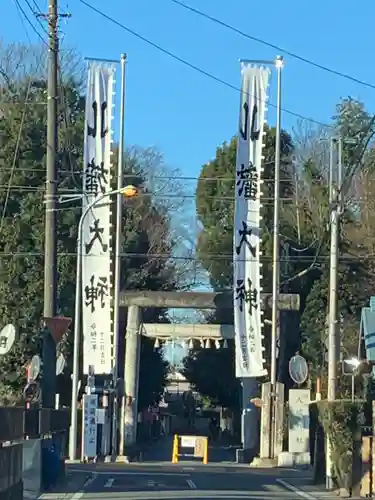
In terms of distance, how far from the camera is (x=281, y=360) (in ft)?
152

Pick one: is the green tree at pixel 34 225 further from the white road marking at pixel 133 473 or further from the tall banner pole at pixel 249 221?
the white road marking at pixel 133 473

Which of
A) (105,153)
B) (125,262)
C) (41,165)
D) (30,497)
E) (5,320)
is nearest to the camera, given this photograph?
(30,497)

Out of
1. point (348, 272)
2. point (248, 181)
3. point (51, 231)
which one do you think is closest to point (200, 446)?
point (248, 181)

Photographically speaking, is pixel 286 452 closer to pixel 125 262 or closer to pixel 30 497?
pixel 125 262

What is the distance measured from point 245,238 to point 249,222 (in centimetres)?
55

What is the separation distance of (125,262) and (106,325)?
13.1m

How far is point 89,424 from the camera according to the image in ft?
107

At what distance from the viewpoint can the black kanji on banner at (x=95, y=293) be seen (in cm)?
3369

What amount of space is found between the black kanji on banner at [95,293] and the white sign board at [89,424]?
2.99 metres

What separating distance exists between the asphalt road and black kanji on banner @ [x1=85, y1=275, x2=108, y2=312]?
5.27m

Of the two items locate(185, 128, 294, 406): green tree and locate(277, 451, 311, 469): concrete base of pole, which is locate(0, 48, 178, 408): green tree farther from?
locate(277, 451, 311, 469): concrete base of pole

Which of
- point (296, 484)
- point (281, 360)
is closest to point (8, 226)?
point (281, 360)

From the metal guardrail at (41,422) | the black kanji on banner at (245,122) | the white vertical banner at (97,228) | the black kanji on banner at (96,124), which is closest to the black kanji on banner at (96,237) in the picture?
the white vertical banner at (97,228)

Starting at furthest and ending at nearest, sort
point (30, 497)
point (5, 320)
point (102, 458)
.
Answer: point (5, 320), point (102, 458), point (30, 497)
